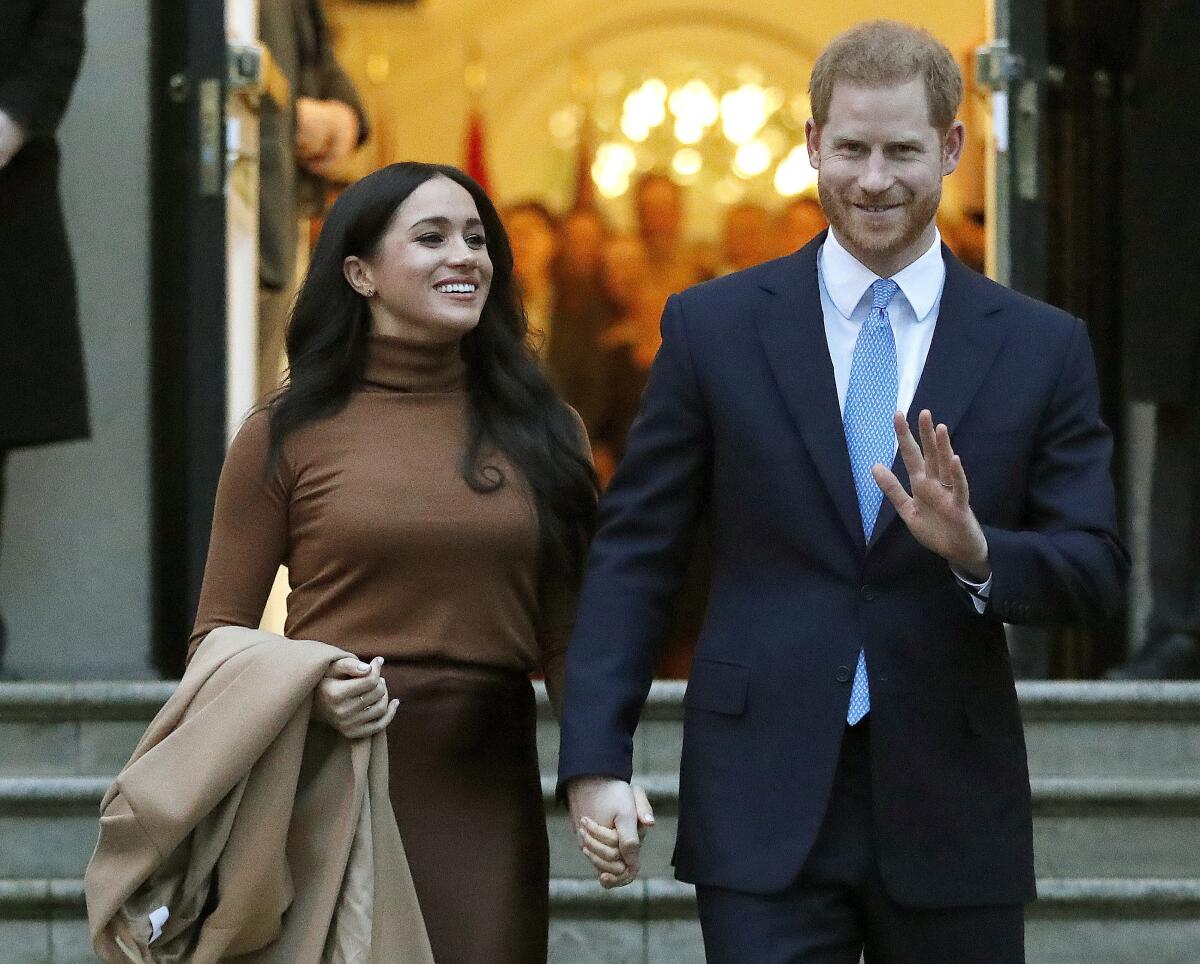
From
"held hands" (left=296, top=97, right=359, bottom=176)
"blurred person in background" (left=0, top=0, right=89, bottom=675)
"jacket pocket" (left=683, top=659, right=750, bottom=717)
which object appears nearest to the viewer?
"jacket pocket" (left=683, top=659, right=750, bottom=717)

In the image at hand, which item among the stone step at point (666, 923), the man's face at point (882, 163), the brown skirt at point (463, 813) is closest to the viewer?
the man's face at point (882, 163)

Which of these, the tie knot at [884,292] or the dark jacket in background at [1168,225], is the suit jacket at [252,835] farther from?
the dark jacket in background at [1168,225]

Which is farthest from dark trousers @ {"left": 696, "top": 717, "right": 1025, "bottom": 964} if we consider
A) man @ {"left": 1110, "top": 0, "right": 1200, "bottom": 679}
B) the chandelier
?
the chandelier

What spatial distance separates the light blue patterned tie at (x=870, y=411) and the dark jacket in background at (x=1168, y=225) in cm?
249

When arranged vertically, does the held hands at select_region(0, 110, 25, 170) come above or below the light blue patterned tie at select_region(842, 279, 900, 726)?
above

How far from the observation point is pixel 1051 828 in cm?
449

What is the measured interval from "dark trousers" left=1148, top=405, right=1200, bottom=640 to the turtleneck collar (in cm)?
245

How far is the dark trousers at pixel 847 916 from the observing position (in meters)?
2.78

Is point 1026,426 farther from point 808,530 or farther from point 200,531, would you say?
point 200,531

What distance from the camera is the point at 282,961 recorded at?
2.92 metres

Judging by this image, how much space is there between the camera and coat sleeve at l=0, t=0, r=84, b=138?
4.74 meters

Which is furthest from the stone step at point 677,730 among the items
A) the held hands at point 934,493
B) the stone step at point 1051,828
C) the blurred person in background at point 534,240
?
the blurred person in background at point 534,240

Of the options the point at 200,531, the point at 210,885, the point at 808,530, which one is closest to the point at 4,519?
the point at 200,531

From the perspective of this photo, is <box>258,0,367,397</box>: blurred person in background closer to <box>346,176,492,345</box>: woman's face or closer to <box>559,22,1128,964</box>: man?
<box>346,176,492,345</box>: woman's face
